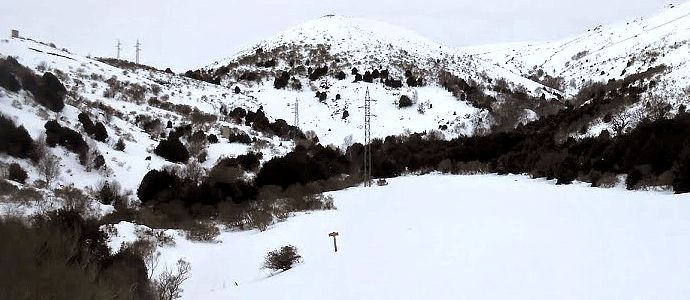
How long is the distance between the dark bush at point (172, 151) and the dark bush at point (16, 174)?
8076 mm

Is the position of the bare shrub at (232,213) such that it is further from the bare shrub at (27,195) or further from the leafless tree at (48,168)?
the leafless tree at (48,168)

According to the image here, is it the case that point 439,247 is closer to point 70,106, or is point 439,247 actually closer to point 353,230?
point 353,230

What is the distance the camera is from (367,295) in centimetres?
732

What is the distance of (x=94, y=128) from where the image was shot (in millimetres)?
22891

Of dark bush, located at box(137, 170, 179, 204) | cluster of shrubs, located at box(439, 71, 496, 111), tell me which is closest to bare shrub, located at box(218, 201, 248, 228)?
dark bush, located at box(137, 170, 179, 204)

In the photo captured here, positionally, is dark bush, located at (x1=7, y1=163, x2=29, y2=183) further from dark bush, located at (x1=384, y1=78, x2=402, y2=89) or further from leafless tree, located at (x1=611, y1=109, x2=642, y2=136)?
dark bush, located at (x1=384, y1=78, x2=402, y2=89)

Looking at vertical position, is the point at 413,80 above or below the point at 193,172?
above

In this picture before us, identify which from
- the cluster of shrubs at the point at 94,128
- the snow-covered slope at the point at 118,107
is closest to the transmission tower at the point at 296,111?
the snow-covered slope at the point at 118,107

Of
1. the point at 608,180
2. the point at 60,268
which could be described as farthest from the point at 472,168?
A: the point at 60,268

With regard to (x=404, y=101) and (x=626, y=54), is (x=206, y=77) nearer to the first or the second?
(x=404, y=101)

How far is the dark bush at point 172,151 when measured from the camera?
81.5 ft

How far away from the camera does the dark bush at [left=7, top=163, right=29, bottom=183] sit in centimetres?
1653

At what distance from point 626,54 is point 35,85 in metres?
52.8

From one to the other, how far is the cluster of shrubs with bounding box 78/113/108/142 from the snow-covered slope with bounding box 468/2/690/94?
92.3 feet
